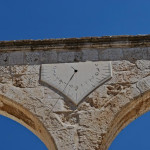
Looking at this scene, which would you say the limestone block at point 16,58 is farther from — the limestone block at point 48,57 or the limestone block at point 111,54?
the limestone block at point 111,54

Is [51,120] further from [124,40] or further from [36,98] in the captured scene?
[124,40]

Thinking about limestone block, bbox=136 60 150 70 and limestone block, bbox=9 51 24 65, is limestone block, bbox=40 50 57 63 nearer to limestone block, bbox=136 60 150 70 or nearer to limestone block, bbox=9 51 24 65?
limestone block, bbox=9 51 24 65

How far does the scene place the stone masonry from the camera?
818 centimetres

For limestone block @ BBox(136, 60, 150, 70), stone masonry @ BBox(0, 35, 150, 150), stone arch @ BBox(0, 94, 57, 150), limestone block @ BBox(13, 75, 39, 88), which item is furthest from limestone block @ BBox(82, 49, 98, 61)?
stone arch @ BBox(0, 94, 57, 150)

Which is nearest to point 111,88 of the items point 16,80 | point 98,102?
point 98,102

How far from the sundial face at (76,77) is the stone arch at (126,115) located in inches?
25.1

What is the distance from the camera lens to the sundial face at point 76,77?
871cm

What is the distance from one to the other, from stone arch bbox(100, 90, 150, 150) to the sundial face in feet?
2.09

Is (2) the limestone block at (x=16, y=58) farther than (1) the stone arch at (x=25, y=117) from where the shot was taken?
Yes

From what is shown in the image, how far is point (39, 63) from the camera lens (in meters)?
9.24

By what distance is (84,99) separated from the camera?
339 inches

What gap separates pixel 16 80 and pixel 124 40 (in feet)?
6.81

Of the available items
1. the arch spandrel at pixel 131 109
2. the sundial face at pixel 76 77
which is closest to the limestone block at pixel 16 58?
the sundial face at pixel 76 77

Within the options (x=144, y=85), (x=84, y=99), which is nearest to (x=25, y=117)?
(x=84, y=99)
